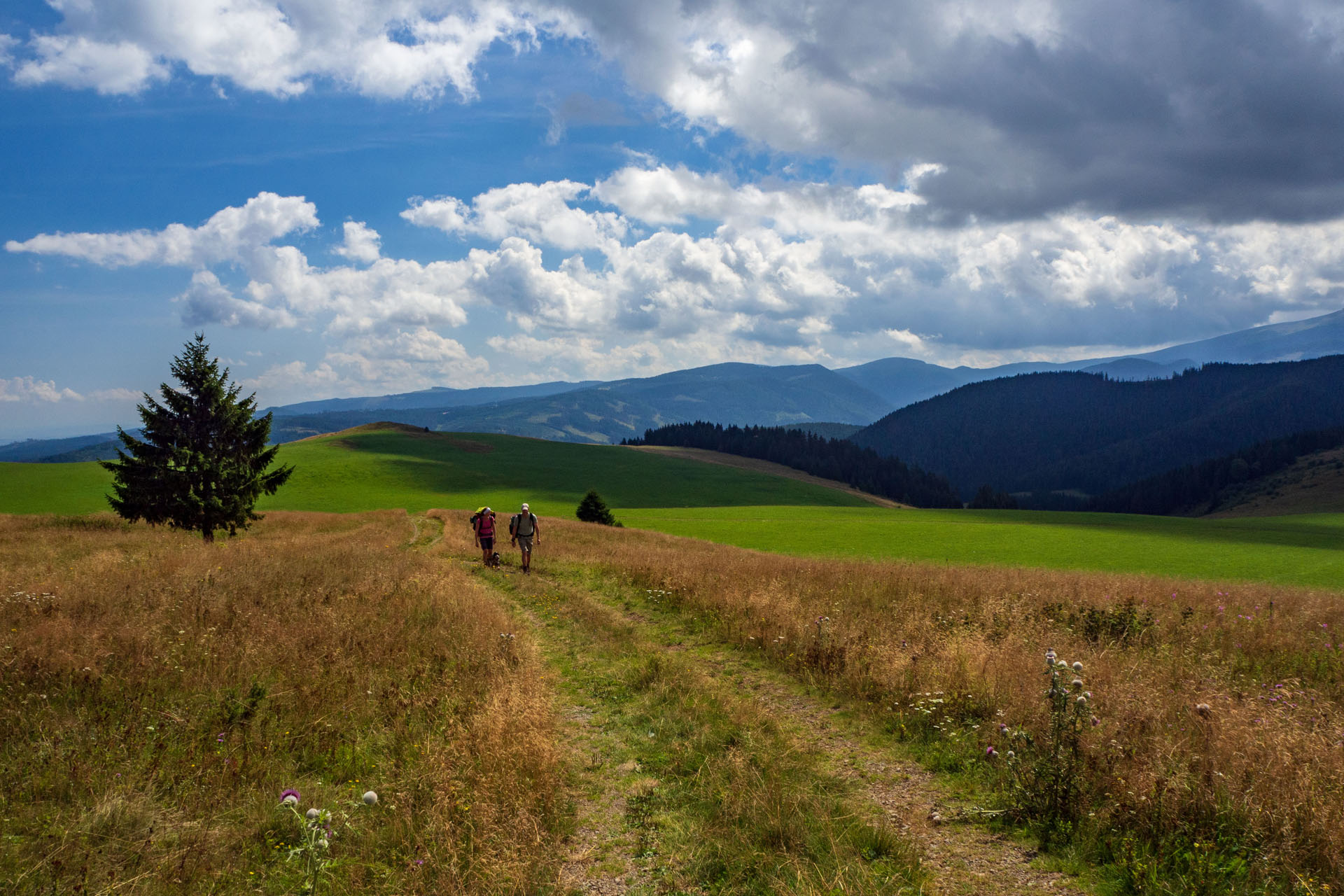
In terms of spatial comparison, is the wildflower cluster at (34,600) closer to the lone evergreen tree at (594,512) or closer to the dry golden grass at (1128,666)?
the dry golden grass at (1128,666)

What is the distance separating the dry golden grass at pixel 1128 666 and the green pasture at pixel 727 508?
2192 centimetres

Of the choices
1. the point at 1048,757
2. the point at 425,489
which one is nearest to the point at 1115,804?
the point at 1048,757

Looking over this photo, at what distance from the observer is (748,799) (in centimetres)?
580

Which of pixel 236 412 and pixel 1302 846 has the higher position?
pixel 236 412

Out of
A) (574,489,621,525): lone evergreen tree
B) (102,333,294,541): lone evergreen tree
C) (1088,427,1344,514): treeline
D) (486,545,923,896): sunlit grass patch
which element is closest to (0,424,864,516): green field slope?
(574,489,621,525): lone evergreen tree

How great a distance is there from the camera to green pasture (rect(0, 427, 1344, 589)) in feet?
133

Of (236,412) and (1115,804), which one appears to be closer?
(1115,804)

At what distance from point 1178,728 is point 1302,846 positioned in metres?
1.98

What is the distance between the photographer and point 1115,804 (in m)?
5.65

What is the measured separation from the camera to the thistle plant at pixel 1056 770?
5781mm

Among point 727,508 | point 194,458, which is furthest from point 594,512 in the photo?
point 727,508

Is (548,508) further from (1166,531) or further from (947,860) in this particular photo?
(947,860)

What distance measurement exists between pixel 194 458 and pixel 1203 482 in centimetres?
23995

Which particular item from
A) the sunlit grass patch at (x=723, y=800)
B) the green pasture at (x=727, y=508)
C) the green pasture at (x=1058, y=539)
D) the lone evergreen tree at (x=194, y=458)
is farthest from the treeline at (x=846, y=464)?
the sunlit grass patch at (x=723, y=800)
